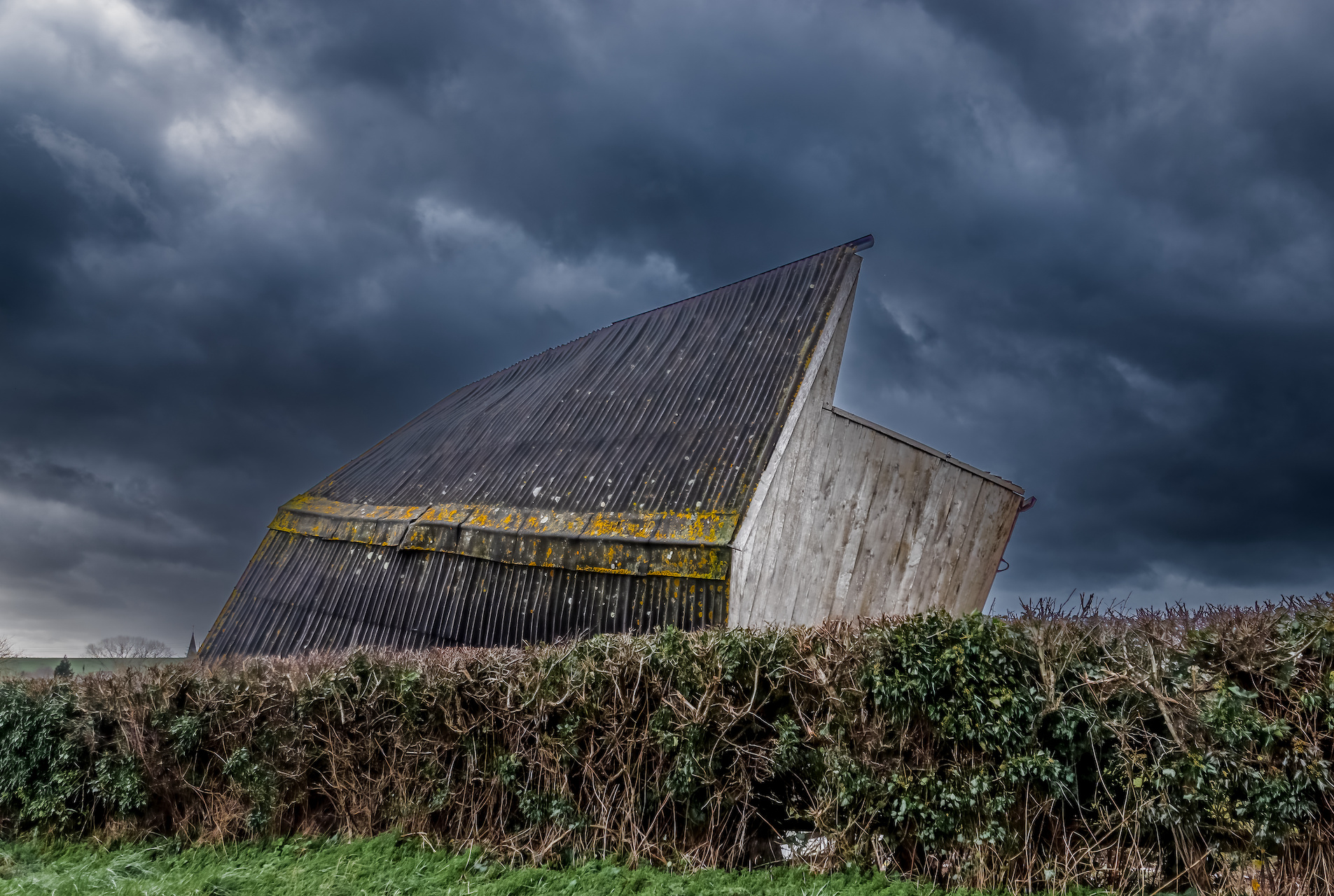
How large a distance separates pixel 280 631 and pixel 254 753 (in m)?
7.62

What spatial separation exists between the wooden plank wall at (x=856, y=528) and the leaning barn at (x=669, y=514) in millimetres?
37

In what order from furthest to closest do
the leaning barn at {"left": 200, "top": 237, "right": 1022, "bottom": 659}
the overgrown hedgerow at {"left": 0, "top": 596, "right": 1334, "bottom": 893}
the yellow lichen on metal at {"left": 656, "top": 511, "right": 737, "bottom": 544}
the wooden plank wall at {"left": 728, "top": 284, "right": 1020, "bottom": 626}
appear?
the wooden plank wall at {"left": 728, "top": 284, "right": 1020, "bottom": 626}, the leaning barn at {"left": 200, "top": 237, "right": 1022, "bottom": 659}, the yellow lichen on metal at {"left": 656, "top": 511, "right": 737, "bottom": 544}, the overgrown hedgerow at {"left": 0, "top": 596, "right": 1334, "bottom": 893}

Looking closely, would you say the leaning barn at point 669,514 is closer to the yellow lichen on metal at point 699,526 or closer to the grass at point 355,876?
the yellow lichen on metal at point 699,526

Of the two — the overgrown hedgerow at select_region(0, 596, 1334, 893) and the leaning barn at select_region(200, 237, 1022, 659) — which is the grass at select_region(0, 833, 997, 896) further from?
the leaning barn at select_region(200, 237, 1022, 659)

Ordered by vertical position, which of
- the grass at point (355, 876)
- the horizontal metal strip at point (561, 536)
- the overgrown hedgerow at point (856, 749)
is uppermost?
the horizontal metal strip at point (561, 536)

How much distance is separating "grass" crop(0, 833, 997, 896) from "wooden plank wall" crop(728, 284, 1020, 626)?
4.30 m

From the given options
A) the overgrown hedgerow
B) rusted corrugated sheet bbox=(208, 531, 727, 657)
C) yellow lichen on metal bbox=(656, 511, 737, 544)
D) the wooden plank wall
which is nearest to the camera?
the overgrown hedgerow

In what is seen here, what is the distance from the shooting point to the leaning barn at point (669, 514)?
37.2 ft

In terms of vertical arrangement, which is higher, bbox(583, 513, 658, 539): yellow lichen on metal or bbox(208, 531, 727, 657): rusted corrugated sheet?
bbox(583, 513, 658, 539): yellow lichen on metal

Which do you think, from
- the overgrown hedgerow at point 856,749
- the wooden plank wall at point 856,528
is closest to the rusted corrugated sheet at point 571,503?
the wooden plank wall at point 856,528

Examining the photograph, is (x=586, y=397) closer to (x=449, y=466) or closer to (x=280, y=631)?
(x=449, y=466)

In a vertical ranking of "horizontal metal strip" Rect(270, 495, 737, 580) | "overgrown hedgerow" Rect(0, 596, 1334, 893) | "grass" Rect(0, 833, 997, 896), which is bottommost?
"grass" Rect(0, 833, 997, 896)

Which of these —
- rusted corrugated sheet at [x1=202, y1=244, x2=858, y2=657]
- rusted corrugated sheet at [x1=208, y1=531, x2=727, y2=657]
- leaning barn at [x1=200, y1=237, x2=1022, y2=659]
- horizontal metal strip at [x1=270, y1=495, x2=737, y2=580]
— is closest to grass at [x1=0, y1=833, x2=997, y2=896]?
rusted corrugated sheet at [x1=208, y1=531, x2=727, y2=657]

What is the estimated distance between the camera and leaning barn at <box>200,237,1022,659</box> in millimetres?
11336
